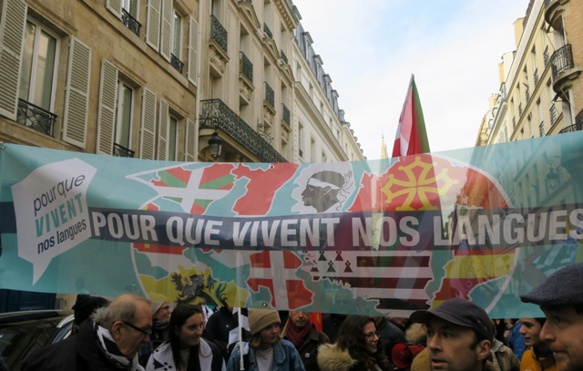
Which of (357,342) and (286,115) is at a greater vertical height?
(286,115)

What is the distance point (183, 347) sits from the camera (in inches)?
154

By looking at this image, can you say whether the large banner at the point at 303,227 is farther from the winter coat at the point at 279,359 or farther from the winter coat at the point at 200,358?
the winter coat at the point at 279,359

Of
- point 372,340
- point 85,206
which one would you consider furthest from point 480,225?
point 85,206

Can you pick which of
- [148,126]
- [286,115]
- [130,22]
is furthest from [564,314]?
[286,115]

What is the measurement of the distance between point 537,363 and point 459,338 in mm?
1727

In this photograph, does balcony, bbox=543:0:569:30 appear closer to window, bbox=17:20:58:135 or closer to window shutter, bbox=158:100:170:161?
window shutter, bbox=158:100:170:161

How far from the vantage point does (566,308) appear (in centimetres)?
170

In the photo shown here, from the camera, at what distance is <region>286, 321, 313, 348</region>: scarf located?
484cm

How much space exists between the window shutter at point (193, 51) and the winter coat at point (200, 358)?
12188mm

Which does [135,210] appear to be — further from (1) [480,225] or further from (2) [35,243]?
(1) [480,225]

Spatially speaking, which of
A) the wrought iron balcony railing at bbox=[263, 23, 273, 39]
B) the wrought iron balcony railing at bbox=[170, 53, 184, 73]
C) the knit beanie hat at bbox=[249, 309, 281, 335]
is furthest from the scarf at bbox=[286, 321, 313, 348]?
the wrought iron balcony railing at bbox=[263, 23, 273, 39]

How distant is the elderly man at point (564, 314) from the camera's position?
1637mm

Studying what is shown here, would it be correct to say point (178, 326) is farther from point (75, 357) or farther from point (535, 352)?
point (535, 352)

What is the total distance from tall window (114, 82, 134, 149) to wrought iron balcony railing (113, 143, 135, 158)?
0.54 ft
